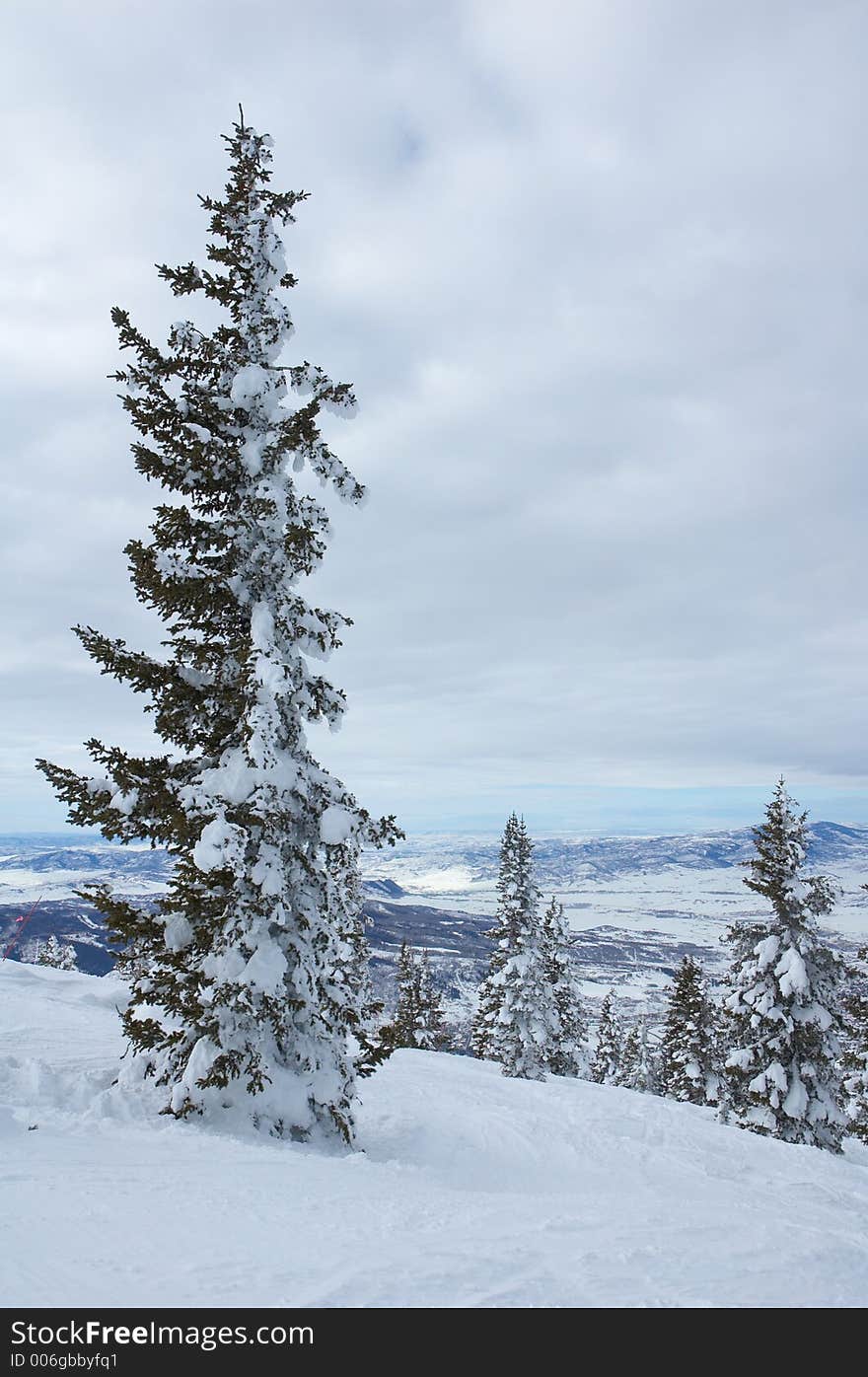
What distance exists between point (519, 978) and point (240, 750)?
A: 26.8 meters

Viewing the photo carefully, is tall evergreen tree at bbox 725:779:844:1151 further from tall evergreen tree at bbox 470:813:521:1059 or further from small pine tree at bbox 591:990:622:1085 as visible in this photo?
small pine tree at bbox 591:990:622:1085

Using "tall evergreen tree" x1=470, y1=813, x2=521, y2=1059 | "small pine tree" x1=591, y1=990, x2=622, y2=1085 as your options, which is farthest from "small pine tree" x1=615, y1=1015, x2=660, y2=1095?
"tall evergreen tree" x1=470, y1=813, x2=521, y2=1059

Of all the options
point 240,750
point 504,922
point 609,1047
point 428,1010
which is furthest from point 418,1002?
point 240,750

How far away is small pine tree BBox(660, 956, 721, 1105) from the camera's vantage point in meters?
35.7

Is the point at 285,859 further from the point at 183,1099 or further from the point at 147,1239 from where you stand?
the point at 147,1239

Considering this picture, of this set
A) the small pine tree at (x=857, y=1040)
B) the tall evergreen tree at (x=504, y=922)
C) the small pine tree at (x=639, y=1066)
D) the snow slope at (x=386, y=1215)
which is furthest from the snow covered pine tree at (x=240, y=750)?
the small pine tree at (x=639, y=1066)

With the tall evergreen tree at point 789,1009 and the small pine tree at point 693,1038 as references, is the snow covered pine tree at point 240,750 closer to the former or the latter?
the tall evergreen tree at point 789,1009

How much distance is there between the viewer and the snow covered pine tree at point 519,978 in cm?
3183

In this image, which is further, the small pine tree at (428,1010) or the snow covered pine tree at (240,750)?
the small pine tree at (428,1010)

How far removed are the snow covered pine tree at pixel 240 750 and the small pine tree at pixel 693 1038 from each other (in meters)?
30.2

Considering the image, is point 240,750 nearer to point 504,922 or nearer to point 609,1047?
point 504,922

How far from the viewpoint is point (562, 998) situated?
36.9 metres

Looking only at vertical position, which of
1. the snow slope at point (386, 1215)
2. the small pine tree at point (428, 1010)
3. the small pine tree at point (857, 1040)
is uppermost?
the snow slope at point (386, 1215)

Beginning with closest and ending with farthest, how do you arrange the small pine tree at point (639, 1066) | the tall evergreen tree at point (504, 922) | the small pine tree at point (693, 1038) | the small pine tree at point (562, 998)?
the tall evergreen tree at point (504, 922) → the small pine tree at point (562, 998) → the small pine tree at point (693, 1038) → the small pine tree at point (639, 1066)
